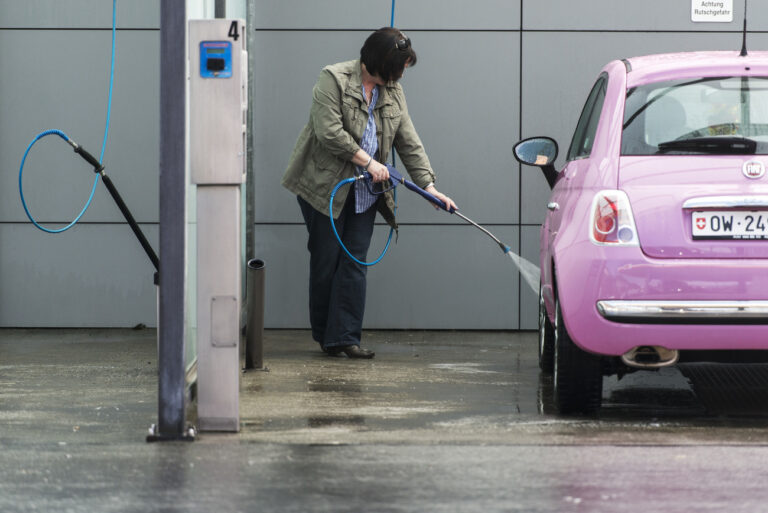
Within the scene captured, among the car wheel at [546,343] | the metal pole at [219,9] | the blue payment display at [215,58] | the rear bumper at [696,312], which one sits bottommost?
the car wheel at [546,343]

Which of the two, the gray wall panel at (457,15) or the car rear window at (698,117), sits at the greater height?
the gray wall panel at (457,15)

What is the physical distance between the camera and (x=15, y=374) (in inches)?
300

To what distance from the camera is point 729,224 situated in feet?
18.8

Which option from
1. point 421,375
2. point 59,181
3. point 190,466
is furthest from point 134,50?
point 190,466

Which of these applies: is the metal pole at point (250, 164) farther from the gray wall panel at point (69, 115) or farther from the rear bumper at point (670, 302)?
the rear bumper at point (670, 302)

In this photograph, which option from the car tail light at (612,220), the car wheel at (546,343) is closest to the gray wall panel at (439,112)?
the car wheel at (546,343)

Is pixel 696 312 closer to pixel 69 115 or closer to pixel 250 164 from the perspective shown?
pixel 250 164

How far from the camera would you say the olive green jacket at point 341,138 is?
26.5 ft

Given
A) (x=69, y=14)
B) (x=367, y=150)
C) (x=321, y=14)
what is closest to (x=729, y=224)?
(x=367, y=150)

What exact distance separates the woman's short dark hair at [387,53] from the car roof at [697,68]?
1921mm

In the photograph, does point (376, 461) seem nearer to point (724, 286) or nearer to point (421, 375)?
point (724, 286)

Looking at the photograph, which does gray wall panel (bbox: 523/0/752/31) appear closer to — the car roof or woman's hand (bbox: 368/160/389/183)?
woman's hand (bbox: 368/160/389/183)

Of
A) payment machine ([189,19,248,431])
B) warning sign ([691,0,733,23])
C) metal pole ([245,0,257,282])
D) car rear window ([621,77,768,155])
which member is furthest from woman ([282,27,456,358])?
warning sign ([691,0,733,23])

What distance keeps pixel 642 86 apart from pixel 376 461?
2.27 m
